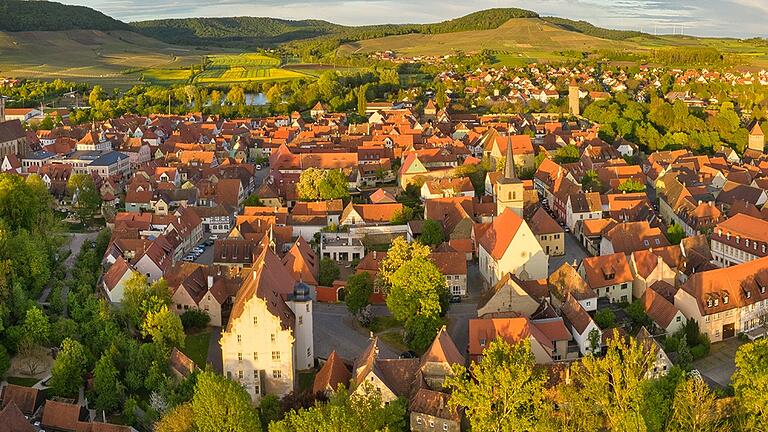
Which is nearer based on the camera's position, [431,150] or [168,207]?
[168,207]

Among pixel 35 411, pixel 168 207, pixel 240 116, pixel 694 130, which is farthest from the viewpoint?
pixel 240 116

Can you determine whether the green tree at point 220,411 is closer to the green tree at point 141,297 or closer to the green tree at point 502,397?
the green tree at point 502,397

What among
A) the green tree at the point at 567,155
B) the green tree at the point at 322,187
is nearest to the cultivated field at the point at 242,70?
the green tree at the point at 567,155

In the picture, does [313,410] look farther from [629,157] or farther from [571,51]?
[571,51]

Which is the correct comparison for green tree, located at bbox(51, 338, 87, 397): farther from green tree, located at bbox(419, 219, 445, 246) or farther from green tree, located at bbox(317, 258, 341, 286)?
green tree, located at bbox(419, 219, 445, 246)

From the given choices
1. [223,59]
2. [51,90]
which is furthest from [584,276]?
[223,59]

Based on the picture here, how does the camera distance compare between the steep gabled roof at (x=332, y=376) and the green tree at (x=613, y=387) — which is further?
the steep gabled roof at (x=332, y=376)
